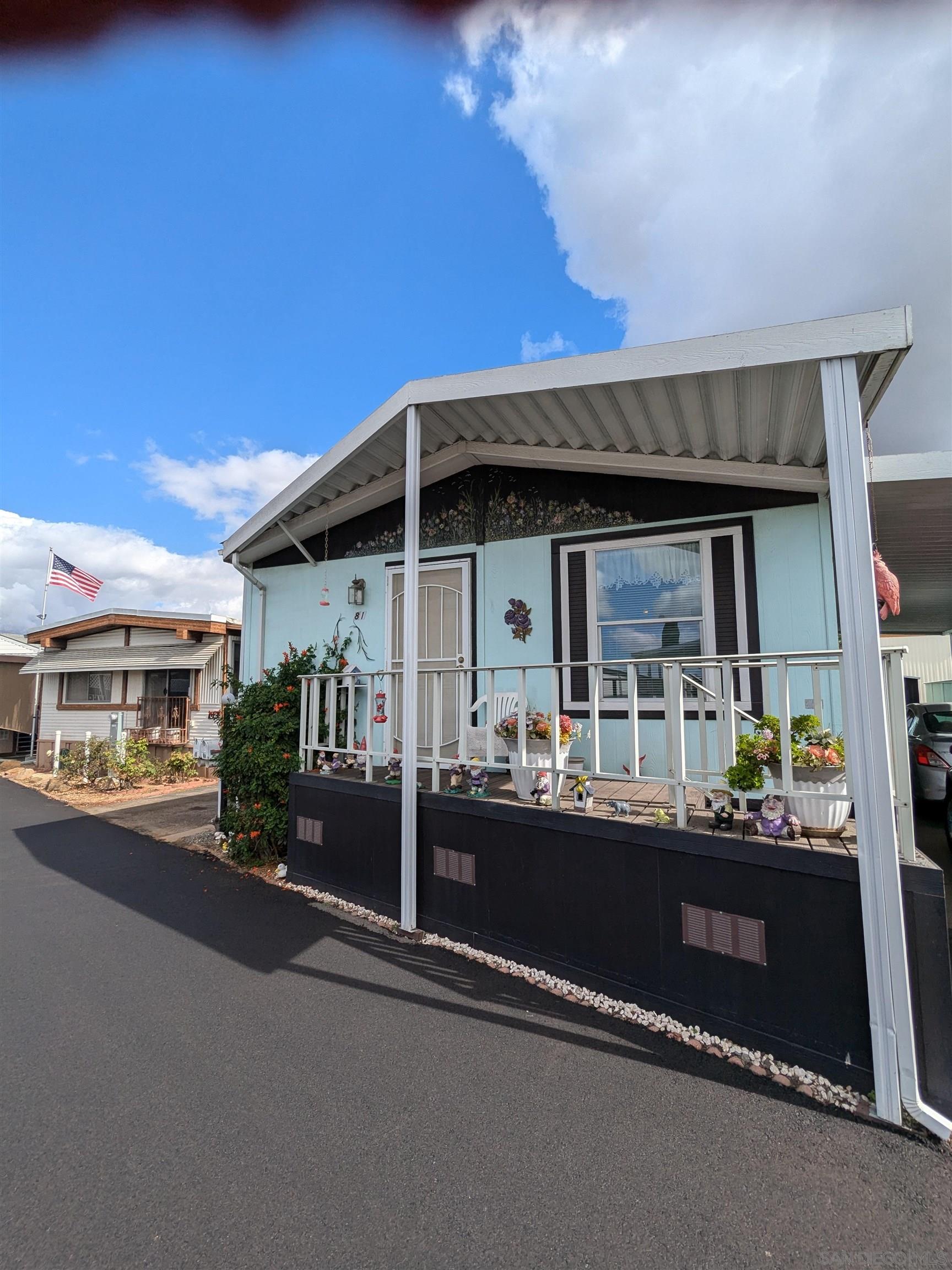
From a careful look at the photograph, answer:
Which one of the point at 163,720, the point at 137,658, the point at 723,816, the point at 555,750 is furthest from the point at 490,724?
the point at 137,658

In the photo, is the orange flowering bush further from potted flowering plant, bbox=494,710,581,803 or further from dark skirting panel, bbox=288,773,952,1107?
potted flowering plant, bbox=494,710,581,803

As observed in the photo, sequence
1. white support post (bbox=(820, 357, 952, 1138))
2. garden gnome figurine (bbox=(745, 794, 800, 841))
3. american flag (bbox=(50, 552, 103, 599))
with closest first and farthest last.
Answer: white support post (bbox=(820, 357, 952, 1138)) → garden gnome figurine (bbox=(745, 794, 800, 841)) → american flag (bbox=(50, 552, 103, 599))

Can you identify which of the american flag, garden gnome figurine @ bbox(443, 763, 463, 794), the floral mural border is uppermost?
the american flag

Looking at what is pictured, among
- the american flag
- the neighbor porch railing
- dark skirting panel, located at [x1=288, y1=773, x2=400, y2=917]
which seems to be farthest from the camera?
the american flag

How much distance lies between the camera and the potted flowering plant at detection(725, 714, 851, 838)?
9.12 ft

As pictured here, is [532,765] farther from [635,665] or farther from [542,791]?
[635,665]

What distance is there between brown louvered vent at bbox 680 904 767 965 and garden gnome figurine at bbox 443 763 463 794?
1.66 meters

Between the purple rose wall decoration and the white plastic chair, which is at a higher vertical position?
the purple rose wall decoration

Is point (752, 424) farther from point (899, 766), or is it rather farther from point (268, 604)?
point (268, 604)

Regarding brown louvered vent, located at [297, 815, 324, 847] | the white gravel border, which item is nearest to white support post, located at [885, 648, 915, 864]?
the white gravel border

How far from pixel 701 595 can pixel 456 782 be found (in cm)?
244

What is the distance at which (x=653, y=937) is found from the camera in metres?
2.94

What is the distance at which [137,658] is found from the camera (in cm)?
1323

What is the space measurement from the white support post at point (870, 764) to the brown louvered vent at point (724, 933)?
16.4 inches
